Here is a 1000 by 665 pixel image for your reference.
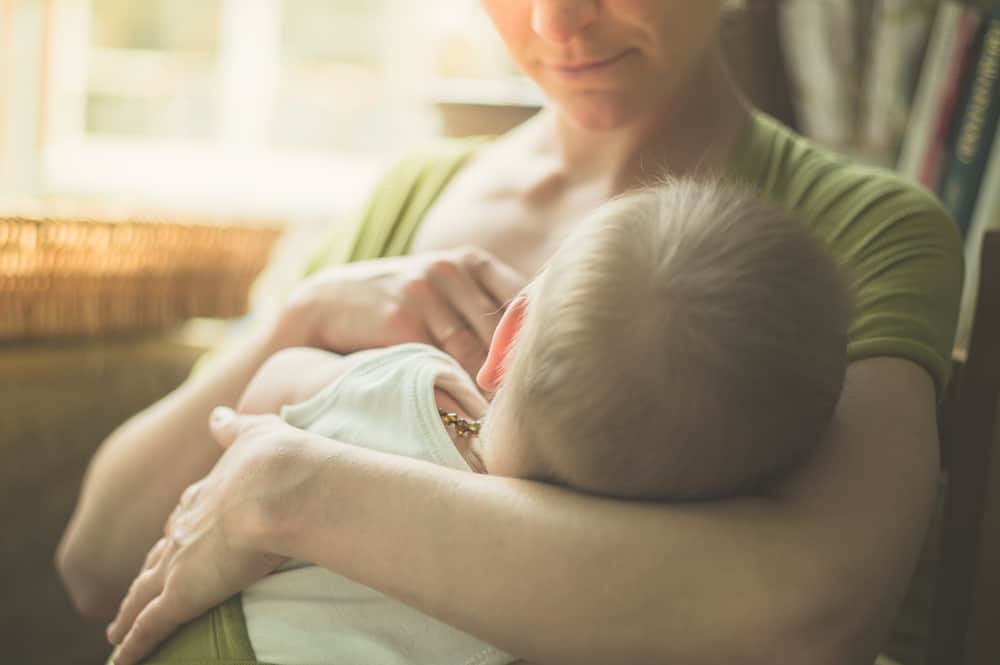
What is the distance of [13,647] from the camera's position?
1653 millimetres

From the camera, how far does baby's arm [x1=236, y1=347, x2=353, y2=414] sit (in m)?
1.07

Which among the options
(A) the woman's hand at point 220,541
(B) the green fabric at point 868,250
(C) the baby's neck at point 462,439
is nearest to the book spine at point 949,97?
(B) the green fabric at point 868,250

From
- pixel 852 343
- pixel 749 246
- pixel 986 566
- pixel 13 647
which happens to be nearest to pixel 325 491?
pixel 749 246

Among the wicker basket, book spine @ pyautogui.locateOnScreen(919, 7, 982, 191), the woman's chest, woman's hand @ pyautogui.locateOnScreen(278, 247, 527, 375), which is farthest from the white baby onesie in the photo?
book spine @ pyautogui.locateOnScreen(919, 7, 982, 191)

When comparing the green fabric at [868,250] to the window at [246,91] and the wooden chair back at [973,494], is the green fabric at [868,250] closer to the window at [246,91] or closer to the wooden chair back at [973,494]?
the wooden chair back at [973,494]

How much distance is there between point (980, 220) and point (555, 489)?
85 centimetres

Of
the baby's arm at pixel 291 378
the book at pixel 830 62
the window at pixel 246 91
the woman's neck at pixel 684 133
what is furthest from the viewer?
the window at pixel 246 91

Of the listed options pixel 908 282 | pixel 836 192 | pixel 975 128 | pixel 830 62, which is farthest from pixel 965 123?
pixel 908 282

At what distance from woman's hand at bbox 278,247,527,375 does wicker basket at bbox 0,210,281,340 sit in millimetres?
492

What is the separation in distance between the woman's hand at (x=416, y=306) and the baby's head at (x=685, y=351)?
0.95 feet

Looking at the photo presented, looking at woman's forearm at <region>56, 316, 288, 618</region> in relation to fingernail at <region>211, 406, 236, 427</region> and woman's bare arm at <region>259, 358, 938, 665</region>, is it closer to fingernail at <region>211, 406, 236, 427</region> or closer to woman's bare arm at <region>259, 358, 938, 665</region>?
fingernail at <region>211, 406, 236, 427</region>

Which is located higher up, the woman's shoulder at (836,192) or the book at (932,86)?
the book at (932,86)

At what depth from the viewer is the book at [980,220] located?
135 centimetres

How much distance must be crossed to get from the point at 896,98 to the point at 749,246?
96 cm
